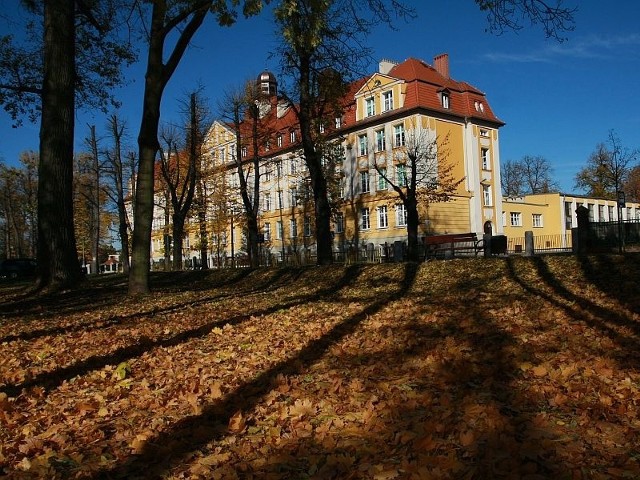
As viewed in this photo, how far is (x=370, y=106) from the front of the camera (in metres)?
46.7

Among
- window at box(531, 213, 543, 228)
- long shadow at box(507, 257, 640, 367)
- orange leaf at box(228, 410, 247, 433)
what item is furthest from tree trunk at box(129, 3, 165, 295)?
window at box(531, 213, 543, 228)

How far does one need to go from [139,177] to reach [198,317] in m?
5.24

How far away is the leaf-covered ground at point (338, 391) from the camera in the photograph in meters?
3.27

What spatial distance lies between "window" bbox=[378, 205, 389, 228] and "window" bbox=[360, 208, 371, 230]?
→ 4.16 feet

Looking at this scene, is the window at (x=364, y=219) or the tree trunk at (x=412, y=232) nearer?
the tree trunk at (x=412, y=232)

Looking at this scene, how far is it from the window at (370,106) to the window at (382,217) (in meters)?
7.87

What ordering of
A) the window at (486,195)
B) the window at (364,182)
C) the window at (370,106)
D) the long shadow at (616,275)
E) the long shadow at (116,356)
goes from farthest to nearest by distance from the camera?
the window at (364,182) < the window at (370,106) < the window at (486,195) < the long shadow at (616,275) < the long shadow at (116,356)

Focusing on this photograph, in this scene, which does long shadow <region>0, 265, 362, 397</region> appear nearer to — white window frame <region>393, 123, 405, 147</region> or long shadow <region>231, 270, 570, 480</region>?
long shadow <region>231, 270, 570, 480</region>

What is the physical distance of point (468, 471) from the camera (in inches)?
117

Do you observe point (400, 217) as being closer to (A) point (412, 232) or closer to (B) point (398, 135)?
(B) point (398, 135)

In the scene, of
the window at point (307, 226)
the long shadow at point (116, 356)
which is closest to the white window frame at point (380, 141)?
the window at point (307, 226)

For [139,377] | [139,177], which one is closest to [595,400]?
[139,377]

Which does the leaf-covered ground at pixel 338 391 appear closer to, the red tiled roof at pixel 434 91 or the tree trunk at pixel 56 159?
the tree trunk at pixel 56 159

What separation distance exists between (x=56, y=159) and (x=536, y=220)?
45.1 meters
